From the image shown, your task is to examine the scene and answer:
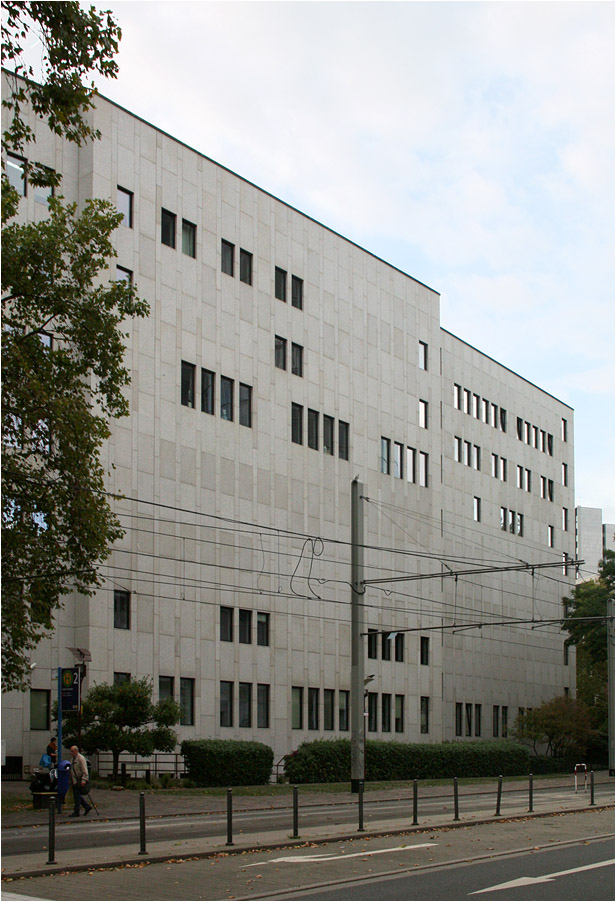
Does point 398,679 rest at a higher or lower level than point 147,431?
lower

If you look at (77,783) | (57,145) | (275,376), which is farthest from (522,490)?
(77,783)

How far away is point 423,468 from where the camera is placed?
61375 millimetres

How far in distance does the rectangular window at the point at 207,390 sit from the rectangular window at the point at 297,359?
19.2 ft

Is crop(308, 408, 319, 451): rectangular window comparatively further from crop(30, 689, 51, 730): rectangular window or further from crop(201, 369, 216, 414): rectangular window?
crop(30, 689, 51, 730): rectangular window

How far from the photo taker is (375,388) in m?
57.0

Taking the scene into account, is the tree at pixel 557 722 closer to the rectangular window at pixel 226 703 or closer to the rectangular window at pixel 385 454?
the rectangular window at pixel 385 454

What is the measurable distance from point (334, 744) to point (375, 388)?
62.0 feet

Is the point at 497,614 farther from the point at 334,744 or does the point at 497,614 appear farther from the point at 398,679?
the point at 334,744

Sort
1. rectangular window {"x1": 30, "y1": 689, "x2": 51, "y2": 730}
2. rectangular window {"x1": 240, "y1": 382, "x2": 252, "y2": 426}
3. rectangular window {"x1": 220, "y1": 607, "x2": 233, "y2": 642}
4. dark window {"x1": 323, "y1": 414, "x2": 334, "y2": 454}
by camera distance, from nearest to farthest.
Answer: rectangular window {"x1": 30, "y1": 689, "x2": 51, "y2": 730} < rectangular window {"x1": 220, "y1": 607, "x2": 233, "y2": 642} < rectangular window {"x1": 240, "y1": 382, "x2": 252, "y2": 426} < dark window {"x1": 323, "y1": 414, "x2": 334, "y2": 454}

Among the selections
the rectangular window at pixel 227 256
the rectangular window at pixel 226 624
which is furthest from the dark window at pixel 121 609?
the rectangular window at pixel 227 256

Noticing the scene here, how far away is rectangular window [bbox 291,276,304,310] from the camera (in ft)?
171

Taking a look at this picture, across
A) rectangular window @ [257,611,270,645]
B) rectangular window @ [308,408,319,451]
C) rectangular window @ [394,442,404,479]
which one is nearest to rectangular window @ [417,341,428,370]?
rectangular window @ [394,442,404,479]

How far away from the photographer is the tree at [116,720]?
35781 millimetres

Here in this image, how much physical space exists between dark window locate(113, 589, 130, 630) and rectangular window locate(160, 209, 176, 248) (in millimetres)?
13885
